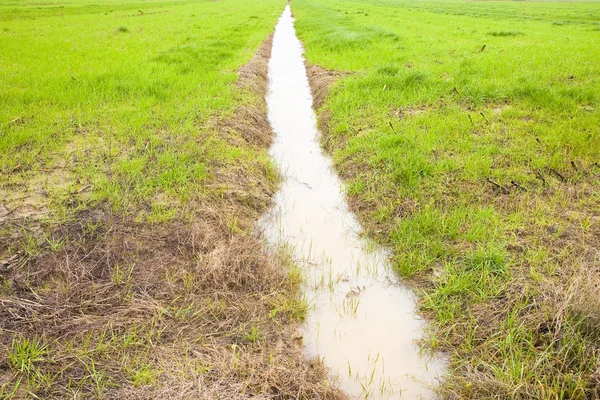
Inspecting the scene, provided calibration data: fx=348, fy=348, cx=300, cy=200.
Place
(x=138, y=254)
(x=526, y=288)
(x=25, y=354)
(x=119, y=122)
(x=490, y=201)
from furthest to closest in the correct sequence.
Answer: (x=119, y=122) → (x=490, y=201) → (x=138, y=254) → (x=526, y=288) → (x=25, y=354)

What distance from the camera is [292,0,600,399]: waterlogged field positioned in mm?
2744

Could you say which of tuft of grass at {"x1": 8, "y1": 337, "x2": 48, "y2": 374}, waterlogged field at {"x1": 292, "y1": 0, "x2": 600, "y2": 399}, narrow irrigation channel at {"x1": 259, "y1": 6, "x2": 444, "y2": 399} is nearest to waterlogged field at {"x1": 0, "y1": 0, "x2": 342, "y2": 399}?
tuft of grass at {"x1": 8, "y1": 337, "x2": 48, "y2": 374}

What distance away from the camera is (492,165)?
5492mm

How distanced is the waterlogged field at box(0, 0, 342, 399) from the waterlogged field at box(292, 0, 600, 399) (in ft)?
4.55

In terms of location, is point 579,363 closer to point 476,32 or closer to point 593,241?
point 593,241

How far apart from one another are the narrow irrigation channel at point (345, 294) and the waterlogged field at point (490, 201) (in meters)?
0.24

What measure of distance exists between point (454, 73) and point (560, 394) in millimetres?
9213

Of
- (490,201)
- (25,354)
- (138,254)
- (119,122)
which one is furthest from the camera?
(119,122)

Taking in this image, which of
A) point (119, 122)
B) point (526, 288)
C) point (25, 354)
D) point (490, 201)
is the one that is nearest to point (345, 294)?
point (526, 288)

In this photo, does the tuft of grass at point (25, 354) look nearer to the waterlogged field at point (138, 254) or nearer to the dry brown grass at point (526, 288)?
the waterlogged field at point (138, 254)

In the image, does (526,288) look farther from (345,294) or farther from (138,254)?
(138,254)

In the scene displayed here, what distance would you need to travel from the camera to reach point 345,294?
3.70 m

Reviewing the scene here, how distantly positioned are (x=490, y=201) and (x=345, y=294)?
2.57 meters

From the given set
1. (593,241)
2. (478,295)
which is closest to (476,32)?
(593,241)
